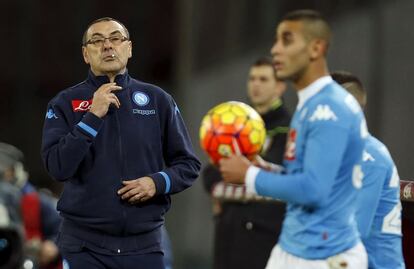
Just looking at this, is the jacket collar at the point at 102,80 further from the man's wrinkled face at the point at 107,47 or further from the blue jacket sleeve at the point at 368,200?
the blue jacket sleeve at the point at 368,200

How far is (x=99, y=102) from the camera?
505cm

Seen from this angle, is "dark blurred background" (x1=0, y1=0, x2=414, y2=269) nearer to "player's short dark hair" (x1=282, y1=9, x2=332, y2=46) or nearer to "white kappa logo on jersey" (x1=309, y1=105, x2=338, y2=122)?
"player's short dark hair" (x1=282, y1=9, x2=332, y2=46)

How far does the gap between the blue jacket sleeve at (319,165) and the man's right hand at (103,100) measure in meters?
1.17

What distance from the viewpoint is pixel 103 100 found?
505cm

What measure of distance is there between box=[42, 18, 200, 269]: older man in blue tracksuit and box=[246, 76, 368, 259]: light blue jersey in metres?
0.97

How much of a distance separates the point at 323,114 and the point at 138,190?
1.17 metres

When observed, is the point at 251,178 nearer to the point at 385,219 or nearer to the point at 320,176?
the point at 320,176

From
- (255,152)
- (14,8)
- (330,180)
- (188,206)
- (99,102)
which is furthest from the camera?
(14,8)

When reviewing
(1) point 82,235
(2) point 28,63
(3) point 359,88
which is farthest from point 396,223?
(2) point 28,63

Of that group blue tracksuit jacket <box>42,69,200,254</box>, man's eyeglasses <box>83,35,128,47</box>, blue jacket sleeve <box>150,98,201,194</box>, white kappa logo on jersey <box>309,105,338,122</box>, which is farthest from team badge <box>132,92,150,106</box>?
white kappa logo on jersey <box>309,105,338,122</box>

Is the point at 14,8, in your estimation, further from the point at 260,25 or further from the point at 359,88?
the point at 359,88

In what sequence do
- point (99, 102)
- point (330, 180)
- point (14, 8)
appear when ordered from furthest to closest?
point (14, 8)
point (99, 102)
point (330, 180)

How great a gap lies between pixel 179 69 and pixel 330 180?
261 inches

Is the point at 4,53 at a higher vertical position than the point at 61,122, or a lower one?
lower
